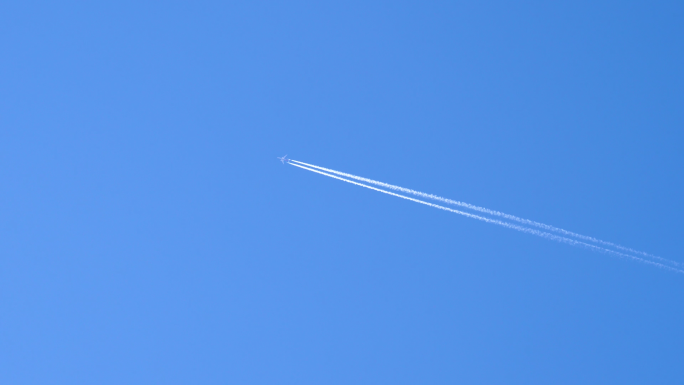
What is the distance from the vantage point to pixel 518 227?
3947 centimetres

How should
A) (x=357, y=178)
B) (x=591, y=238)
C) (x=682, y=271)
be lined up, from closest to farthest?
(x=682, y=271), (x=591, y=238), (x=357, y=178)

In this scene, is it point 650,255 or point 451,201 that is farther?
point 451,201

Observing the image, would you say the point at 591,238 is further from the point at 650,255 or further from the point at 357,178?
the point at 357,178

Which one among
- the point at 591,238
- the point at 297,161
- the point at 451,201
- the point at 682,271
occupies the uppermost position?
the point at 297,161

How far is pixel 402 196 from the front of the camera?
4125 centimetres

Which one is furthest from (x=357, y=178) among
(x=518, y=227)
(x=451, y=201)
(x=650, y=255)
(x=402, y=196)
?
(x=650, y=255)

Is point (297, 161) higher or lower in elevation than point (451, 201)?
higher

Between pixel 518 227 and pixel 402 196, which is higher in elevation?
pixel 402 196

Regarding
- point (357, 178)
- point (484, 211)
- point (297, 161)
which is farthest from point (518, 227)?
point (297, 161)

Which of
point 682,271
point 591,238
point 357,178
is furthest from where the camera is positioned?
point 357,178

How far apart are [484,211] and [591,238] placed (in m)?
6.26

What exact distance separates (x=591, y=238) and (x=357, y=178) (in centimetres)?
1421

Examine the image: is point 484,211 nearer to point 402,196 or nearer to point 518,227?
point 518,227

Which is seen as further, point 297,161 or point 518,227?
point 297,161
